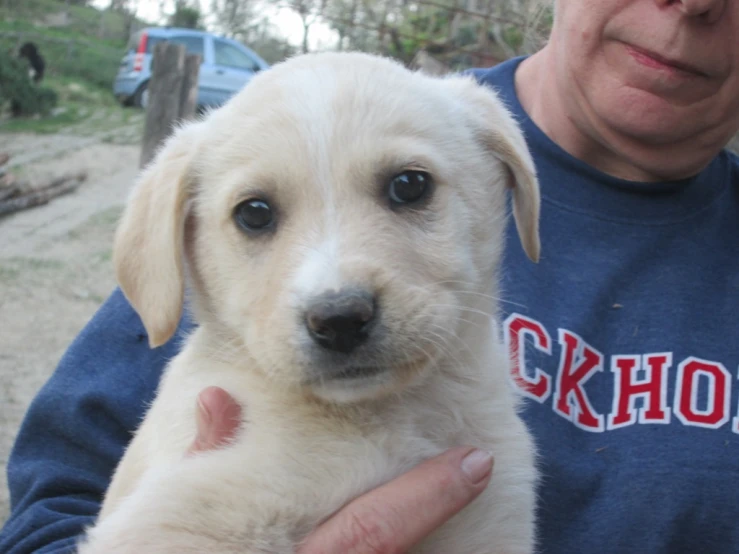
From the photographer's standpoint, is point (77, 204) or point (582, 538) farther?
point (77, 204)

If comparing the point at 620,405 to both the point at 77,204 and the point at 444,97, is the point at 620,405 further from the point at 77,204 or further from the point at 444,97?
the point at 77,204

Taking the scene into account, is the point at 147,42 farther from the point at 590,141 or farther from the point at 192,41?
the point at 590,141

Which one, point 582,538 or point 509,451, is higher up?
point 509,451

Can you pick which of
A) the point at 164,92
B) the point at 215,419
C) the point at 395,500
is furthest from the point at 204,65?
the point at 395,500

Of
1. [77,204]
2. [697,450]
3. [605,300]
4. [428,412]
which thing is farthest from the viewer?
[77,204]

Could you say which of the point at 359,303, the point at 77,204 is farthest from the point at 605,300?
the point at 77,204

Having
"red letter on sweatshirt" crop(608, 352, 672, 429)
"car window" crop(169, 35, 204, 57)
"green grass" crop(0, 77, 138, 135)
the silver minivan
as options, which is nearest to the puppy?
"red letter on sweatshirt" crop(608, 352, 672, 429)

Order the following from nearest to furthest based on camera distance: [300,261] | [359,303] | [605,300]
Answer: [359,303] < [300,261] < [605,300]

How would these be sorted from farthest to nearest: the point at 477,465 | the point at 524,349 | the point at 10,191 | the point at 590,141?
the point at 10,191, the point at 590,141, the point at 524,349, the point at 477,465
